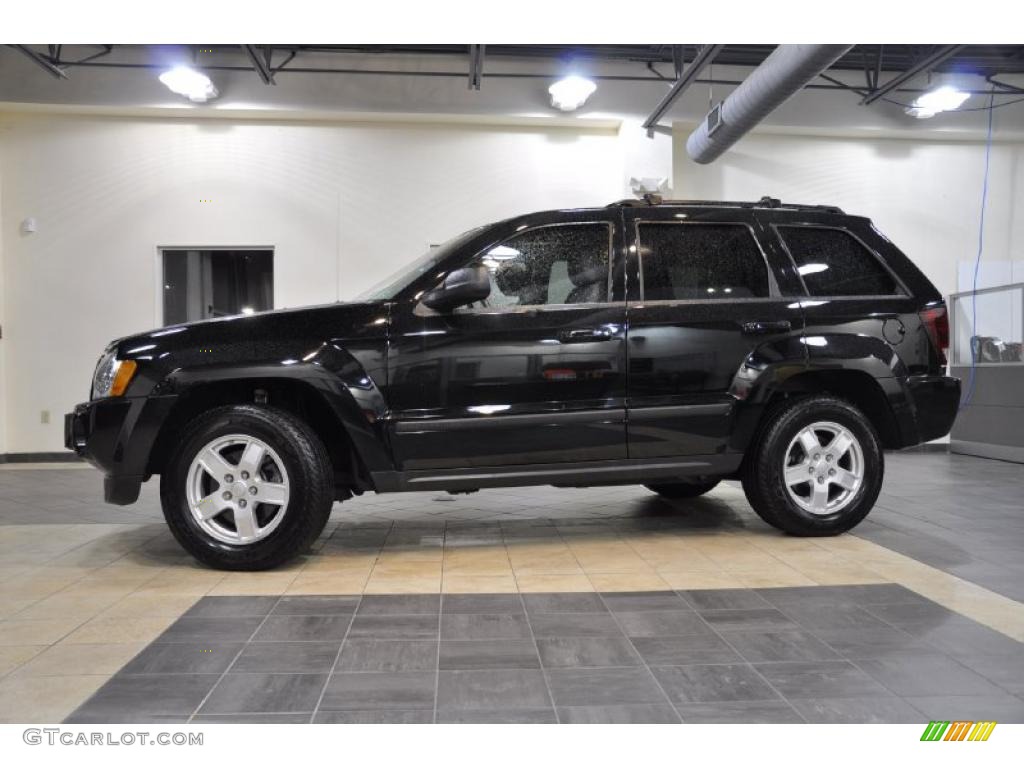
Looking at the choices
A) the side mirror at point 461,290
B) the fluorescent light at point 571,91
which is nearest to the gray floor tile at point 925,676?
the side mirror at point 461,290

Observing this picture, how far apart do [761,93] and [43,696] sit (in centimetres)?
723

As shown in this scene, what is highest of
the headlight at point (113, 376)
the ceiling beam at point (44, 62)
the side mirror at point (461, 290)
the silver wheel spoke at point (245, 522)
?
the ceiling beam at point (44, 62)

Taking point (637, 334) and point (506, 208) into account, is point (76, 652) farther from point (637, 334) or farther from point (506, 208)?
point (506, 208)

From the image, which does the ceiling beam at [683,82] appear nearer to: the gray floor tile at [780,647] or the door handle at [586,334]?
the door handle at [586,334]

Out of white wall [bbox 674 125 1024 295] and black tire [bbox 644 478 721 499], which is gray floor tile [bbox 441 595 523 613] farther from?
white wall [bbox 674 125 1024 295]

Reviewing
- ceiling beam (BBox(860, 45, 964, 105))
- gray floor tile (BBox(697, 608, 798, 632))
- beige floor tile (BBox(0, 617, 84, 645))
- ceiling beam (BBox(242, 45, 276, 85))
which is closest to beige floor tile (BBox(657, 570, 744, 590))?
gray floor tile (BBox(697, 608, 798, 632))

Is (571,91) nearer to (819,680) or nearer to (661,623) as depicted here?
(661,623)

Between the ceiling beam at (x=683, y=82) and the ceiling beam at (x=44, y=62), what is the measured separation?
6.74 metres

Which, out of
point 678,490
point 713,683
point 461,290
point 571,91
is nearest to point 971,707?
point 713,683

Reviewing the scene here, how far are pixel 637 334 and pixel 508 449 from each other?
861 millimetres

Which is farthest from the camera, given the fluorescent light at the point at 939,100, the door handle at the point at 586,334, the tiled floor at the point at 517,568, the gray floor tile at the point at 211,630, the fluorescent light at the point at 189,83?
the fluorescent light at the point at 939,100

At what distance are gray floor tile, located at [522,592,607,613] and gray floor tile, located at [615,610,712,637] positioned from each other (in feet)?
0.46

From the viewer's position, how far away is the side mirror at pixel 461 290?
11.1 feet

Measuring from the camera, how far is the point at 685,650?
2.44 metres
